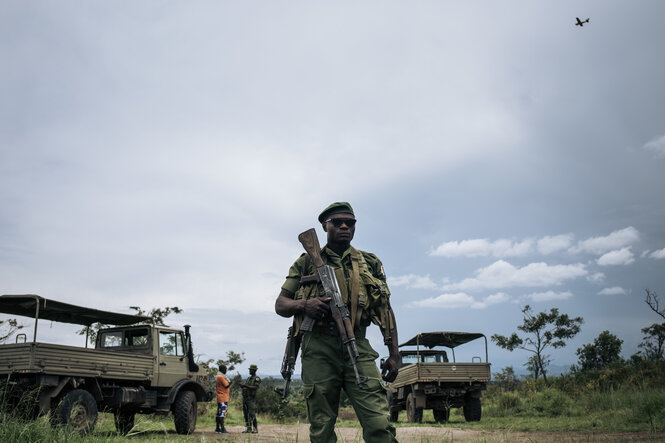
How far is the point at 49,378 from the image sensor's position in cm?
779

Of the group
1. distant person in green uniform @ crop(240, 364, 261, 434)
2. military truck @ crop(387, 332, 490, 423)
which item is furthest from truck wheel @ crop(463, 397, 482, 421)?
distant person in green uniform @ crop(240, 364, 261, 434)

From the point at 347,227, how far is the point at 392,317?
2.30ft

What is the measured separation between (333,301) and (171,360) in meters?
8.23

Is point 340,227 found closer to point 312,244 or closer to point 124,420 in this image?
point 312,244

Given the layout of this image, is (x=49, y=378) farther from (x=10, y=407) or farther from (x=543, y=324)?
(x=543, y=324)

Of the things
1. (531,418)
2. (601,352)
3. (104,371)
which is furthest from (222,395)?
(601,352)

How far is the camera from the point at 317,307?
3369 millimetres

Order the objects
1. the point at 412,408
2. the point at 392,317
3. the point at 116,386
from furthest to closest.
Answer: the point at 412,408 < the point at 116,386 < the point at 392,317

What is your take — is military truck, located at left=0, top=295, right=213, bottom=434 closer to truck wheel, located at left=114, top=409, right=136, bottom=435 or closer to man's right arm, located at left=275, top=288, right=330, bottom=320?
truck wheel, located at left=114, top=409, right=136, bottom=435

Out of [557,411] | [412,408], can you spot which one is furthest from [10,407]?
[557,411]

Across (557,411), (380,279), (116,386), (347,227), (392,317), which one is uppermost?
(347,227)

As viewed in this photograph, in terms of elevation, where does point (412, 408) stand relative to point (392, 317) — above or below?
below

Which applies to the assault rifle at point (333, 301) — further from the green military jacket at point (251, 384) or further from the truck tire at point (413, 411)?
the truck tire at point (413, 411)

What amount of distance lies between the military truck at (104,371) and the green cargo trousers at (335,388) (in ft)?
13.3
